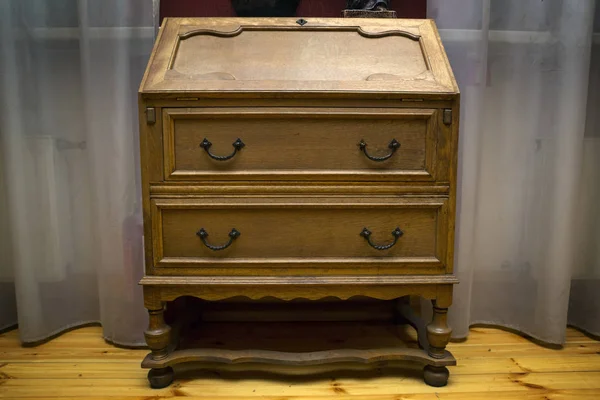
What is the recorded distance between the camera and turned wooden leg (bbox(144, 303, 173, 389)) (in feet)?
4.58

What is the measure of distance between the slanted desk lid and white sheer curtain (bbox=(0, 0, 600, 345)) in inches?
10.1

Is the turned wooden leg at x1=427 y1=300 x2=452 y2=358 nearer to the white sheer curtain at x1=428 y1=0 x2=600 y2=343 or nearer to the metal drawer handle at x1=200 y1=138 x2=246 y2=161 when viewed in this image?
the white sheer curtain at x1=428 y1=0 x2=600 y2=343

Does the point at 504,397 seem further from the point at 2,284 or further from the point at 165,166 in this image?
the point at 2,284

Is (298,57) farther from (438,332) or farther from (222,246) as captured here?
(438,332)

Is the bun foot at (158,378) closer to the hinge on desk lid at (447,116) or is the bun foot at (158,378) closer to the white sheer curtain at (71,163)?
the white sheer curtain at (71,163)

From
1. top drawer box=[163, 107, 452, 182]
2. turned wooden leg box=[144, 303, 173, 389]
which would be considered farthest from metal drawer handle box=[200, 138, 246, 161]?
turned wooden leg box=[144, 303, 173, 389]

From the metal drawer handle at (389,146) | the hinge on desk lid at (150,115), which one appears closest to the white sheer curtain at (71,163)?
the hinge on desk lid at (150,115)

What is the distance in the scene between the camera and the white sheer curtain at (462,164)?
1.63 m

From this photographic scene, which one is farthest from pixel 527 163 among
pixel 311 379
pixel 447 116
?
pixel 311 379

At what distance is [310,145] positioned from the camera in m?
1.32

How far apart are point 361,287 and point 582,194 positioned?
99 cm

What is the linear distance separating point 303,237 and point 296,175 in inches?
6.6

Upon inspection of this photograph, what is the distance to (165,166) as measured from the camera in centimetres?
130

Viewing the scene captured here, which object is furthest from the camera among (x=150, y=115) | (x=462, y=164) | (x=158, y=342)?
(x=462, y=164)
